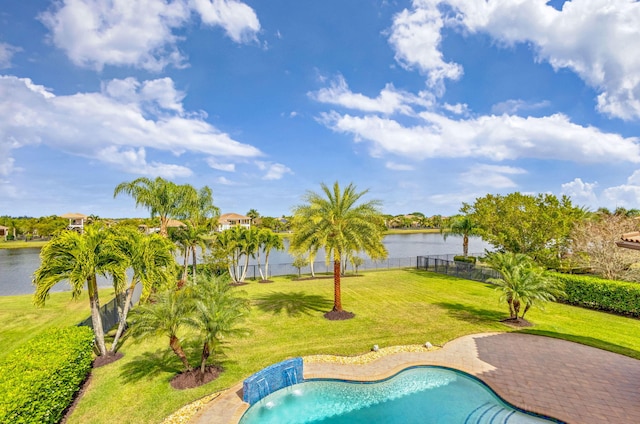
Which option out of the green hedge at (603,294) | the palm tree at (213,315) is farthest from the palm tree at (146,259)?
the green hedge at (603,294)

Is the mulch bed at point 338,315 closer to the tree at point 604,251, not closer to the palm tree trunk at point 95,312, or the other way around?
the palm tree trunk at point 95,312

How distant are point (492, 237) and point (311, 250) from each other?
18.1m

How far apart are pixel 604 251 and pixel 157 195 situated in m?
31.5

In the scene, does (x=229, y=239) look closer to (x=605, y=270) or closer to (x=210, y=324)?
(x=210, y=324)

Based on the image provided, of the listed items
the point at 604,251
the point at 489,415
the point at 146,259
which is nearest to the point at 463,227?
the point at 604,251

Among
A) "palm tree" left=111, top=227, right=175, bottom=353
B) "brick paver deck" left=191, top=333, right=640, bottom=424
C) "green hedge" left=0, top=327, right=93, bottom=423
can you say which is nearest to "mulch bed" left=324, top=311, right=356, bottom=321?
"brick paver deck" left=191, top=333, right=640, bottom=424

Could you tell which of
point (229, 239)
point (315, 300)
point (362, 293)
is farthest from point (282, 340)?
point (229, 239)

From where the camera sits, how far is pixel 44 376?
6980 millimetres

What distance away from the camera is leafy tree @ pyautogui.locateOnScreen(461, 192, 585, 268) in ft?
75.3

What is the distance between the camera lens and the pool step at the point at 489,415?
7656mm

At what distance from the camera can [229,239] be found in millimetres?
27125

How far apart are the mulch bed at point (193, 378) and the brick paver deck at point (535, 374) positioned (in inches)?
45.0

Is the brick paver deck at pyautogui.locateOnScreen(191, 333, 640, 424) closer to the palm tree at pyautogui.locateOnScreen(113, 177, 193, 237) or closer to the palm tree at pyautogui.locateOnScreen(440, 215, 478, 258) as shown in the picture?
the palm tree at pyautogui.locateOnScreen(113, 177, 193, 237)

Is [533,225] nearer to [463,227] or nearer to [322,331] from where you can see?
[463,227]
